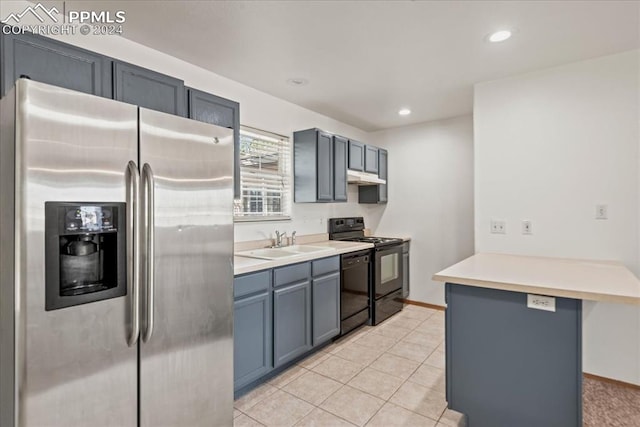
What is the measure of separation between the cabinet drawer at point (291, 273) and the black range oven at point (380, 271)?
0.66 metres

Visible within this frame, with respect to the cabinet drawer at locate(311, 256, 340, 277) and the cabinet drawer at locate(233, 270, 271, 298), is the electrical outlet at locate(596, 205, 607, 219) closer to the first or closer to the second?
the cabinet drawer at locate(311, 256, 340, 277)

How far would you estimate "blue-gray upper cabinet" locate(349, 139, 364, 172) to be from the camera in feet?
12.9

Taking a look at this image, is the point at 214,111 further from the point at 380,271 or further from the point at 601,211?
the point at 601,211

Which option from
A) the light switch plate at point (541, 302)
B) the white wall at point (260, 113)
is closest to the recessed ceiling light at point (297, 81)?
the white wall at point (260, 113)

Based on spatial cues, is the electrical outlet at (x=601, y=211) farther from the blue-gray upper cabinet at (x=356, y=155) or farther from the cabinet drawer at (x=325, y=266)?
the blue-gray upper cabinet at (x=356, y=155)

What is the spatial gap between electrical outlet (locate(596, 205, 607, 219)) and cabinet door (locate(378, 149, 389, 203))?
2.40 meters

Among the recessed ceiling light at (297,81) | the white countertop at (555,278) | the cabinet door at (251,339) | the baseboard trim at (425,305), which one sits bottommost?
the baseboard trim at (425,305)

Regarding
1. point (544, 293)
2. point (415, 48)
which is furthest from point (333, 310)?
point (415, 48)

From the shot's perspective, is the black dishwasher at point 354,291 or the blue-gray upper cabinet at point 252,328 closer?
the blue-gray upper cabinet at point 252,328

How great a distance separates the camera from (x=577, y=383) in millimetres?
1614

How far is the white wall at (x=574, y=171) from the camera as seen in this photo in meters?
2.43

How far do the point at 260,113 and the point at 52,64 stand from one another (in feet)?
5.89

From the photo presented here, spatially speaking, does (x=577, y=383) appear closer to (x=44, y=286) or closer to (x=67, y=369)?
(x=67, y=369)

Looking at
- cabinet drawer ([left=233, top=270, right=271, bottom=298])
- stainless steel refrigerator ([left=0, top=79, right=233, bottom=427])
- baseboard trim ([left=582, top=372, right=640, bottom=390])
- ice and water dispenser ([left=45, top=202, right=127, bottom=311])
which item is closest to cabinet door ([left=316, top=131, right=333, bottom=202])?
cabinet drawer ([left=233, top=270, right=271, bottom=298])
